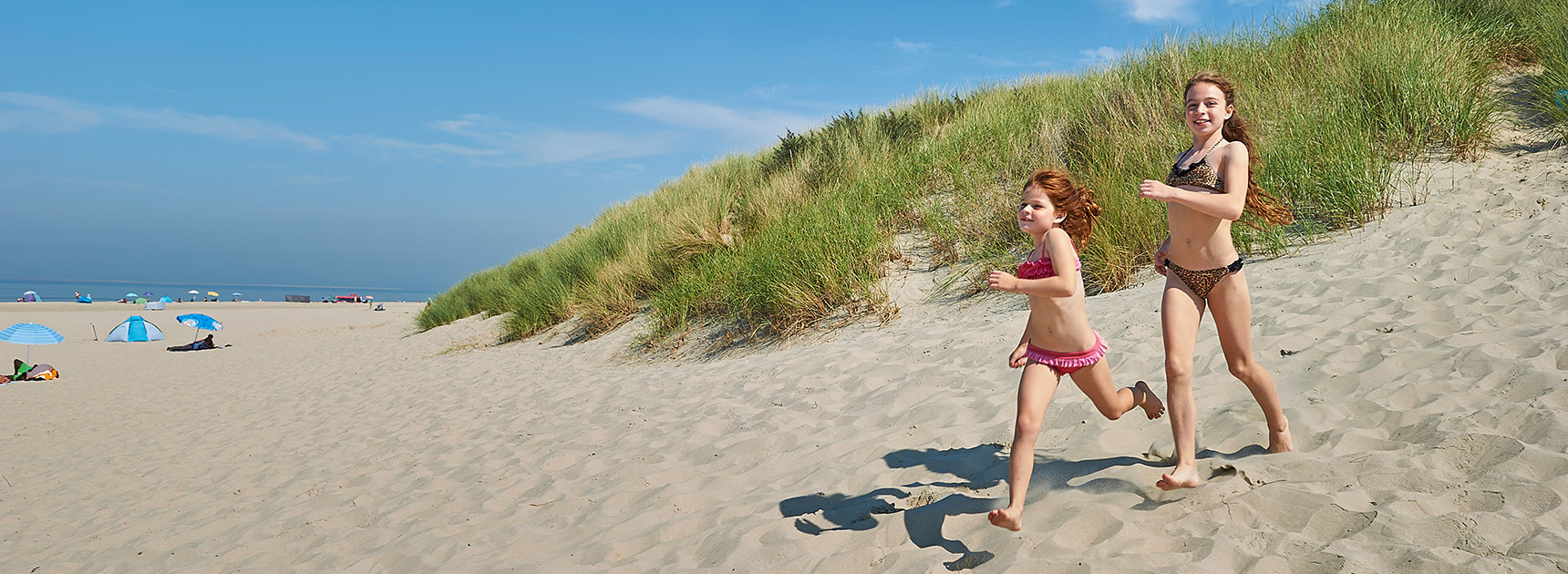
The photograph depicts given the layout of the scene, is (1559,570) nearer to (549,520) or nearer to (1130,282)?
(549,520)

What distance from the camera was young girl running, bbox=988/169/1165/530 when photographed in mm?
2641

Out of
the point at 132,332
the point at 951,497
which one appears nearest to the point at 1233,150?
the point at 951,497

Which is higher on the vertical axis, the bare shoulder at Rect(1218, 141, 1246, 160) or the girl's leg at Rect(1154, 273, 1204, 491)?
the bare shoulder at Rect(1218, 141, 1246, 160)

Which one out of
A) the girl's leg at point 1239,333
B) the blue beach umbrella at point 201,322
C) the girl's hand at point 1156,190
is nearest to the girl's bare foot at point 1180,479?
the girl's leg at point 1239,333

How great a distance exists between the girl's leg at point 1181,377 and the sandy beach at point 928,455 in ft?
0.37

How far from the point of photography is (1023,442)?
2629mm

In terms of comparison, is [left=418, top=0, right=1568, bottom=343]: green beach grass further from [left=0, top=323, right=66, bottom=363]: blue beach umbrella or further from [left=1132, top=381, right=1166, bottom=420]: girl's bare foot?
[left=0, top=323, right=66, bottom=363]: blue beach umbrella

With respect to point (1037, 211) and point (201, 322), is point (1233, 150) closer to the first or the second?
point (1037, 211)

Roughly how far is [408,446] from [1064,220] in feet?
18.2

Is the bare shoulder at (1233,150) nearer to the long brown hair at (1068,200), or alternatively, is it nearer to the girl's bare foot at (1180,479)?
the long brown hair at (1068,200)

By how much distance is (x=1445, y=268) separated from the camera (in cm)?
520

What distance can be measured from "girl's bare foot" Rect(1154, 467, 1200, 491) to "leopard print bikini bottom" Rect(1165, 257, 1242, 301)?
621mm

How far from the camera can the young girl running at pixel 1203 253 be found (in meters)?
2.74

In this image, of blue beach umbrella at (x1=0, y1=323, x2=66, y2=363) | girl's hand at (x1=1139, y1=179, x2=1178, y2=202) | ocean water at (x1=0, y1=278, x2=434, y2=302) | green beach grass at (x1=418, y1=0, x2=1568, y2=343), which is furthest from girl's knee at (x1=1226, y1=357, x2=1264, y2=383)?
ocean water at (x1=0, y1=278, x2=434, y2=302)
